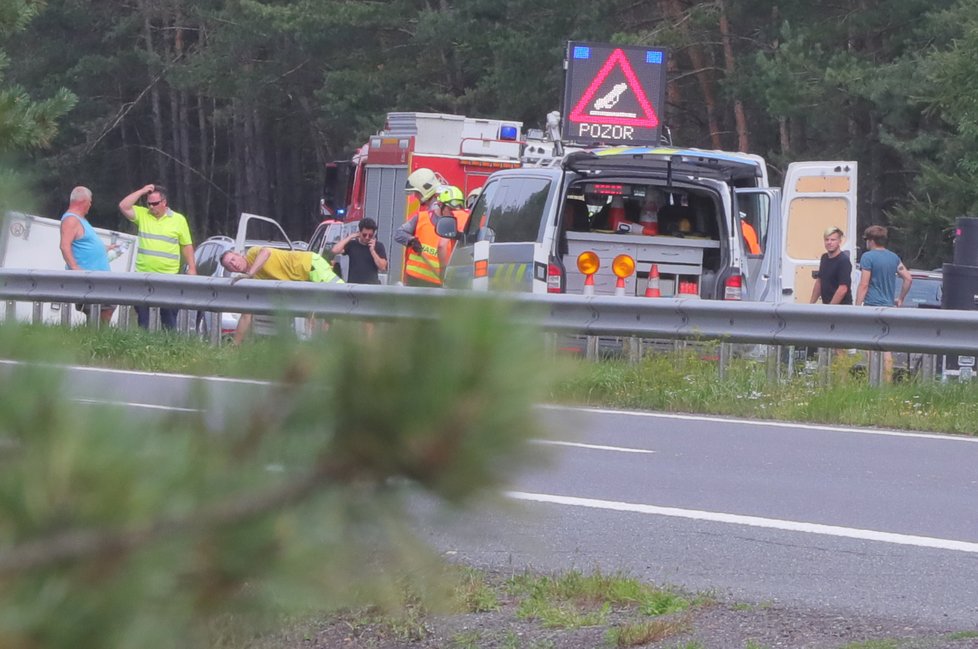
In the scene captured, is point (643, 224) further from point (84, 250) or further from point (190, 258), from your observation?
point (84, 250)

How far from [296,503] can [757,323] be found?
10.4 metres

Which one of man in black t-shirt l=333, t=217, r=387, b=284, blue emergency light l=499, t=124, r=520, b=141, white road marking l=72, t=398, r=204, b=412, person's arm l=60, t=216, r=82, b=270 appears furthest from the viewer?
blue emergency light l=499, t=124, r=520, b=141

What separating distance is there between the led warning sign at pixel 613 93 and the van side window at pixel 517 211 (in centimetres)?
214

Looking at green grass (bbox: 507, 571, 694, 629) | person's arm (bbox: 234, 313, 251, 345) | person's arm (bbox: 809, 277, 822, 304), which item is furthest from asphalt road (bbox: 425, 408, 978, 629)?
person's arm (bbox: 809, 277, 822, 304)

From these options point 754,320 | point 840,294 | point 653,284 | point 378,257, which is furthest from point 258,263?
point 840,294

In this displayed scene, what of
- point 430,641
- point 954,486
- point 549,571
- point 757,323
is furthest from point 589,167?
point 430,641

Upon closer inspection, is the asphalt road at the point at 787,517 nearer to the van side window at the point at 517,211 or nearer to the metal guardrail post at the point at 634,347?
the metal guardrail post at the point at 634,347

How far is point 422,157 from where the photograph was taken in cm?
2072

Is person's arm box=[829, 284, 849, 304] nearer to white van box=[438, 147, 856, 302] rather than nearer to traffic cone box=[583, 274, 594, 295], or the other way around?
white van box=[438, 147, 856, 302]

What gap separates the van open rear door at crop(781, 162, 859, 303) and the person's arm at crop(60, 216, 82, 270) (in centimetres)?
714

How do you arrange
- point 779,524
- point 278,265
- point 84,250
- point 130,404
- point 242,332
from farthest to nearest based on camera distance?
point 84,250, point 278,265, point 779,524, point 242,332, point 130,404

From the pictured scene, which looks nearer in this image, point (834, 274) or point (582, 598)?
point (582, 598)

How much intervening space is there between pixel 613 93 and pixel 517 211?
2962 mm

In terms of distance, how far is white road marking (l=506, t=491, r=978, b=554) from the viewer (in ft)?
21.0
